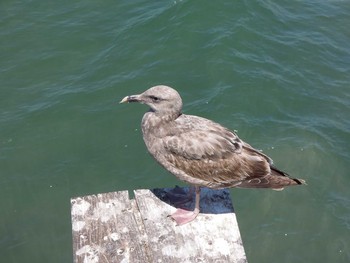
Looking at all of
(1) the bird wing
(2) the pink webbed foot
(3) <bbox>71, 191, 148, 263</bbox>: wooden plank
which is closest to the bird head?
(1) the bird wing

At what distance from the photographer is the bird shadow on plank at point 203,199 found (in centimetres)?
552

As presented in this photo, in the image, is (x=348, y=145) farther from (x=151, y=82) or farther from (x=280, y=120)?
(x=151, y=82)

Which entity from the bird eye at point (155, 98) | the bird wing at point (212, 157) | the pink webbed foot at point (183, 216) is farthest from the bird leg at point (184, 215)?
the bird eye at point (155, 98)

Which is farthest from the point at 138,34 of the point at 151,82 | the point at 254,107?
the point at 254,107

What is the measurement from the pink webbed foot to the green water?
3664 millimetres

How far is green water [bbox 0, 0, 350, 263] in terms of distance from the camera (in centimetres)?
898

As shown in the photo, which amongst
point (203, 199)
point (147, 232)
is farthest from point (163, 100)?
point (147, 232)

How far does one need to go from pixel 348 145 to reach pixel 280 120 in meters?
1.48

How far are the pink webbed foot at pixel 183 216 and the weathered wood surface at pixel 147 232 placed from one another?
0.16ft

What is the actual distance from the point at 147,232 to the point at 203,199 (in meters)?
0.98

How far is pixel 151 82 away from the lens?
1120 cm

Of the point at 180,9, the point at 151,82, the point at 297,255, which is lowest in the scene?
the point at 297,255

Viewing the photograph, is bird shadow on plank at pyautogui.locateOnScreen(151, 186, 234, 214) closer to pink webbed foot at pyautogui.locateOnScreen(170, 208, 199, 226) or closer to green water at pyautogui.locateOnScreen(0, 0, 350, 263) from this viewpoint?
pink webbed foot at pyautogui.locateOnScreen(170, 208, 199, 226)

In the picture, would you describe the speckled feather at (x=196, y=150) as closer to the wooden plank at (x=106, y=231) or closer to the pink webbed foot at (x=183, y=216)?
the pink webbed foot at (x=183, y=216)
